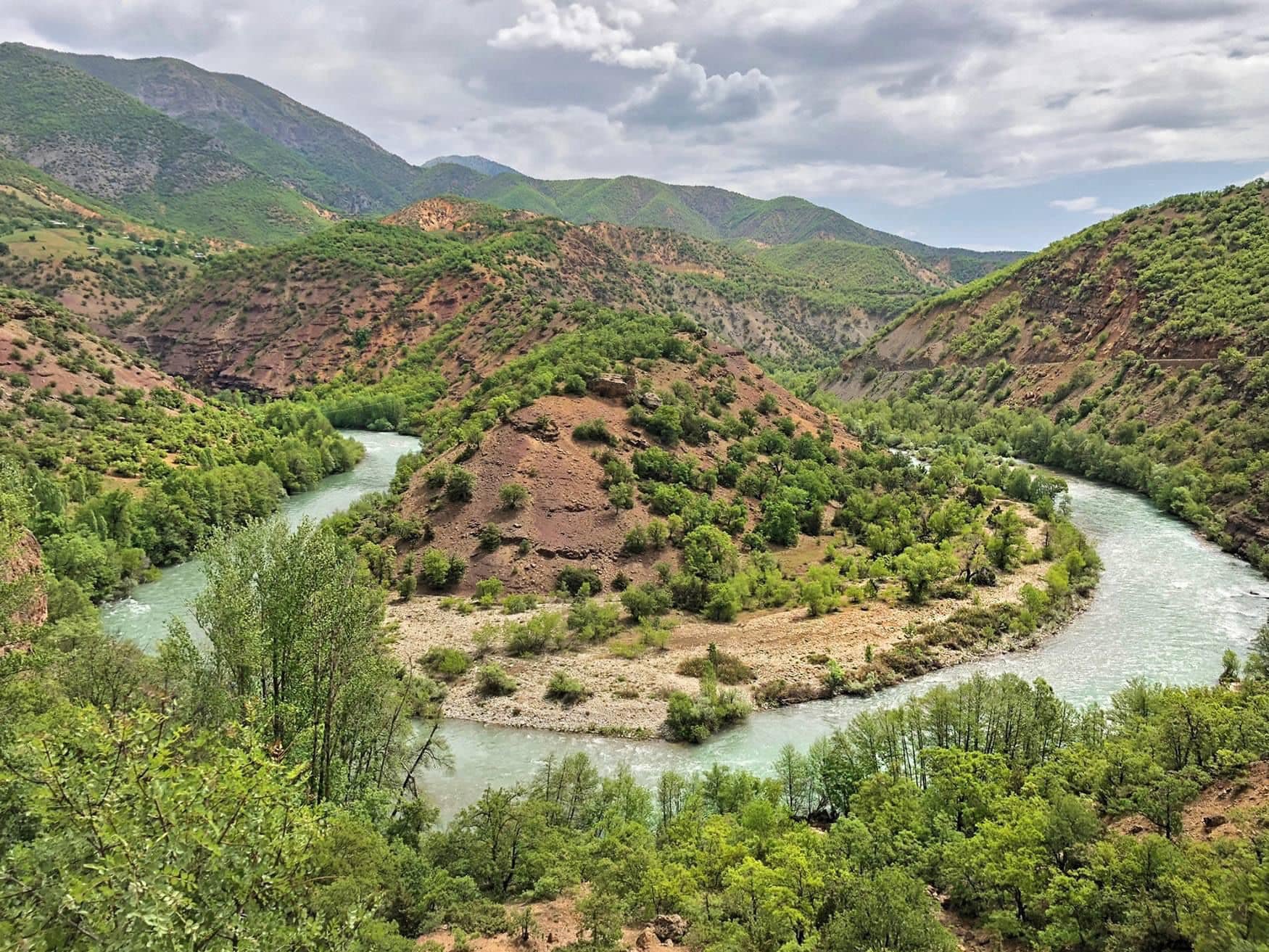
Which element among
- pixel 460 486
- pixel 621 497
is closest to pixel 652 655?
pixel 621 497

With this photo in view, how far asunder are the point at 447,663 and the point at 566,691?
21.4 ft

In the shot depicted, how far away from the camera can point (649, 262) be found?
190 metres

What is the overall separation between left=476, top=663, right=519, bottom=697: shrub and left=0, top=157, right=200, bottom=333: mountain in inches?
4616

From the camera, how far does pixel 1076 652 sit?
124 ft

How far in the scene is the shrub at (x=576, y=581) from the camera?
45000 mm

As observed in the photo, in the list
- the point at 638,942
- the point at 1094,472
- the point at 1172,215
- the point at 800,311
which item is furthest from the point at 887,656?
the point at 800,311

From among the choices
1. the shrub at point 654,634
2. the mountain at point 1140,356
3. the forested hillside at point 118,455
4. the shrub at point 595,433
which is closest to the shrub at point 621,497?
the shrub at point 595,433

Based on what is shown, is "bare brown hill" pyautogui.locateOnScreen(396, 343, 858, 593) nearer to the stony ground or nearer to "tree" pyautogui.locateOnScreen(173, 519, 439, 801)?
the stony ground

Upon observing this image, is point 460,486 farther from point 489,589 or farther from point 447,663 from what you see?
point 447,663

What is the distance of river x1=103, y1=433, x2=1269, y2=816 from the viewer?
95.4 ft

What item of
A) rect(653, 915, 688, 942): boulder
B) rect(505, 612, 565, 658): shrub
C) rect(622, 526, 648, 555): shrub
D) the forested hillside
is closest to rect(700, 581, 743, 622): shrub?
rect(622, 526, 648, 555): shrub

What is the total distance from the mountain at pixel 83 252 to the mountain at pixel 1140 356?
130788 mm

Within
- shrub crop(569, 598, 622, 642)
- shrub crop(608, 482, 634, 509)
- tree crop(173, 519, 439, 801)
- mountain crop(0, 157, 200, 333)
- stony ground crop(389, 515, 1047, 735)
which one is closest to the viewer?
tree crop(173, 519, 439, 801)

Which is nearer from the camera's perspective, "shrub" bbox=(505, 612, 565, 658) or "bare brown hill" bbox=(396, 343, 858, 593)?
"shrub" bbox=(505, 612, 565, 658)
